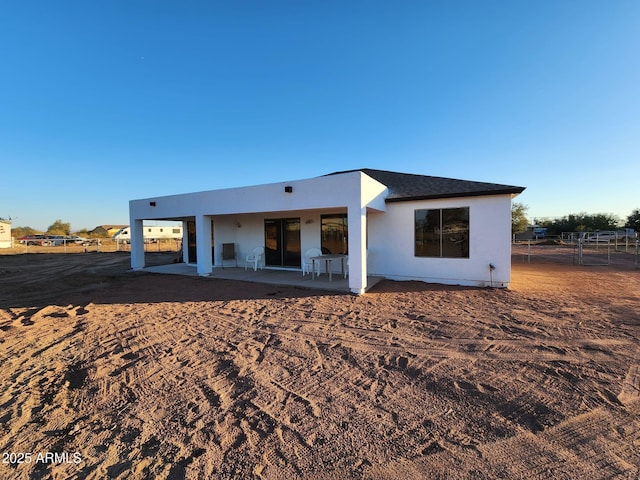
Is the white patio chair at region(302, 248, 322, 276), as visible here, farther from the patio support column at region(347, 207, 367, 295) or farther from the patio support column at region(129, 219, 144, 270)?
the patio support column at region(129, 219, 144, 270)

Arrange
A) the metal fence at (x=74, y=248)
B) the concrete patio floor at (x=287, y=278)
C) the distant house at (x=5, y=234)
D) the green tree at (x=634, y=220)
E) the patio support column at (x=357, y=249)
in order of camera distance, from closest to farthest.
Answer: the patio support column at (x=357, y=249), the concrete patio floor at (x=287, y=278), the metal fence at (x=74, y=248), the distant house at (x=5, y=234), the green tree at (x=634, y=220)

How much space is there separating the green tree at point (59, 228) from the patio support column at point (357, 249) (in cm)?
6875

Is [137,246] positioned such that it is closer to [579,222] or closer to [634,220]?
[634,220]

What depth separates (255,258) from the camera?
12516 mm

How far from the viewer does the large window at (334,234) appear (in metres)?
10.7

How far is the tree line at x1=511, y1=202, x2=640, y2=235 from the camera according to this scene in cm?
3872

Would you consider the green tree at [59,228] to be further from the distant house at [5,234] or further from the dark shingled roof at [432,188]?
the dark shingled roof at [432,188]

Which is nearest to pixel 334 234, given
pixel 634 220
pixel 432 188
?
pixel 432 188

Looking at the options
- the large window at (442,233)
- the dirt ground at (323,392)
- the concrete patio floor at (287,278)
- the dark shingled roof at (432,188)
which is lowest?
the dirt ground at (323,392)

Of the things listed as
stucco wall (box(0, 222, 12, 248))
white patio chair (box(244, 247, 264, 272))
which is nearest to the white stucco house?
white patio chair (box(244, 247, 264, 272))

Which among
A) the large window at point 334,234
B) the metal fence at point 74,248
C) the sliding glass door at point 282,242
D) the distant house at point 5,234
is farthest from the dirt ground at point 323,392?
the distant house at point 5,234

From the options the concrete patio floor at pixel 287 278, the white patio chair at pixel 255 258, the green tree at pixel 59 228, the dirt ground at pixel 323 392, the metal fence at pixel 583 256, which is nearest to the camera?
the dirt ground at pixel 323 392

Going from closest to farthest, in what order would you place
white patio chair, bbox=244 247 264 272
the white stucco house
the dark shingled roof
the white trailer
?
the white stucco house
the dark shingled roof
white patio chair, bbox=244 247 264 272
the white trailer

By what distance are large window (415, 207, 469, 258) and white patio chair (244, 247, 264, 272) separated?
21.9 ft
